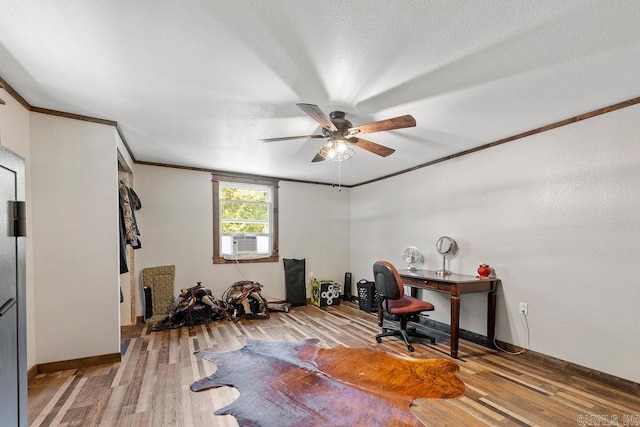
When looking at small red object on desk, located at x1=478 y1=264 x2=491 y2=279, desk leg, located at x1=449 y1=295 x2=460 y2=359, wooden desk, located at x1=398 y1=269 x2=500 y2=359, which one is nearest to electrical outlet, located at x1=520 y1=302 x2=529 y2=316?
wooden desk, located at x1=398 y1=269 x2=500 y2=359

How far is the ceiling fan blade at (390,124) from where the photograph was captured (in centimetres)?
215

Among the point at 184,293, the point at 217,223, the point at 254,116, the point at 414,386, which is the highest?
the point at 254,116

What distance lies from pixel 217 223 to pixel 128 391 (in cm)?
285

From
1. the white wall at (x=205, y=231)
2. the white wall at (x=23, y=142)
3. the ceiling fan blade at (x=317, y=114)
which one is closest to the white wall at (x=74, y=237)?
the white wall at (x=23, y=142)

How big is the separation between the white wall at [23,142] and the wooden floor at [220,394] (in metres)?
0.41

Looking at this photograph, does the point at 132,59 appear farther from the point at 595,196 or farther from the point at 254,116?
the point at 595,196

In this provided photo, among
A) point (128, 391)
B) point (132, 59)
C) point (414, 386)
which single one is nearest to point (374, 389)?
point (414, 386)

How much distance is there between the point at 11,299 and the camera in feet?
3.41

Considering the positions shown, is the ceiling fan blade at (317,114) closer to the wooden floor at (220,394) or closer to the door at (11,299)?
the door at (11,299)

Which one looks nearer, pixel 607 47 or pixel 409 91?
pixel 607 47

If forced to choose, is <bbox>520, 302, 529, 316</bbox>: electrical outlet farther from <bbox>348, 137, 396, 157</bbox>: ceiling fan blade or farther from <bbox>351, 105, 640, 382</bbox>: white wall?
<bbox>348, 137, 396, 157</bbox>: ceiling fan blade

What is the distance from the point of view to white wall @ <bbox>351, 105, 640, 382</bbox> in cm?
242

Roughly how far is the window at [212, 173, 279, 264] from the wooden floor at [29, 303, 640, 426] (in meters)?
1.82

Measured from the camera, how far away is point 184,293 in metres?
4.30
